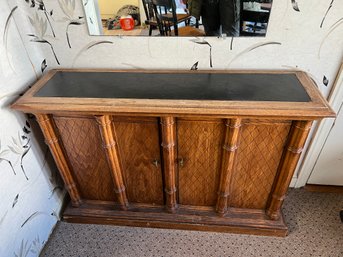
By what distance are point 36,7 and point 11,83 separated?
383mm

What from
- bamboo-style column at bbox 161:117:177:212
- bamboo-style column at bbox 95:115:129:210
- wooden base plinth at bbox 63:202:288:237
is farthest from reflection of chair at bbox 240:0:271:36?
wooden base plinth at bbox 63:202:288:237

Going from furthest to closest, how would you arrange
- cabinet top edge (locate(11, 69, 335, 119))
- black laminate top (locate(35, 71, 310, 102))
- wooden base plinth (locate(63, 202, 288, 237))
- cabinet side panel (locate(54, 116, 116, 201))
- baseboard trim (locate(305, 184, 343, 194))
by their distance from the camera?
1. baseboard trim (locate(305, 184, 343, 194))
2. wooden base plinth (locate(63, 202, 288, 237))
3. cabinet side panel (locate(54, 116, 116, 201))
4. black laminate top (locate(35, 71, 310, 102))
5. cabinet top edge (locate(11, 69, 335, 119))

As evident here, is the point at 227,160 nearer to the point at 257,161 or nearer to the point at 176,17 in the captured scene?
the point at 257,161

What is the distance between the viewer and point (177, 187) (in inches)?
53.7

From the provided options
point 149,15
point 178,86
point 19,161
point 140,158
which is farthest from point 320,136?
point 19,161

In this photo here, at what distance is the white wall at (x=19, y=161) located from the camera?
3.59ft

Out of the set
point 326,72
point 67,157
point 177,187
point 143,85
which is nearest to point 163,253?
point 177,187

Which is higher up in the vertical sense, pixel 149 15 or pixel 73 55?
pixel 149 15

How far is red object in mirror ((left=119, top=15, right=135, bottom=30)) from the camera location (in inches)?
46.0

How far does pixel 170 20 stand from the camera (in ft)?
3.84

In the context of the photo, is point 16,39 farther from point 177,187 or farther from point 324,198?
point 324,198

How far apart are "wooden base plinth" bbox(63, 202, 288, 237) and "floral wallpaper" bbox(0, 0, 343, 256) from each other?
265 mm

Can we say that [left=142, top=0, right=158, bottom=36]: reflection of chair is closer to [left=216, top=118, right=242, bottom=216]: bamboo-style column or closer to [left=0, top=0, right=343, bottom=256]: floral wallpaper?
[left=0, top=0, right=343, bottom=256]: floral wallpaper

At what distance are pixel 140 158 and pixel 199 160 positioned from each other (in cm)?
30
